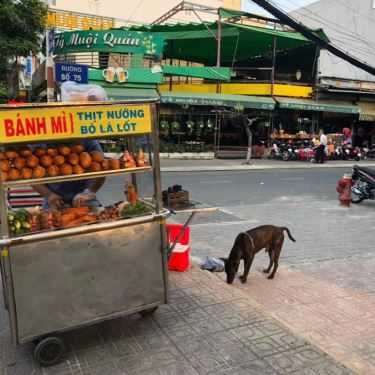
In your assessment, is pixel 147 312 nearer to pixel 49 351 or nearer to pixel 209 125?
pixel 49 351

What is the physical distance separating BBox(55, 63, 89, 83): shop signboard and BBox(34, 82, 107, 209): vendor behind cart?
7.51 metres

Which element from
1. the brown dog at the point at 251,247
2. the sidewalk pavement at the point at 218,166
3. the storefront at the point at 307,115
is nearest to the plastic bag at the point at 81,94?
the brown dog at the point at 251,247

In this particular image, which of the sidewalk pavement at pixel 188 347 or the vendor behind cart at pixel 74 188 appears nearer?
the sidewalk pavement at pixel 188 347

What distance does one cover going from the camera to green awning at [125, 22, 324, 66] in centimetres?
2267

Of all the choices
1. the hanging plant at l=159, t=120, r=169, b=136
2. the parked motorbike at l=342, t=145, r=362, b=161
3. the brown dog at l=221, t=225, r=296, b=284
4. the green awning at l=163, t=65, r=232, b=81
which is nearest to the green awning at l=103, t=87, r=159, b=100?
the green awning at l=163, t=65, r=232, b=81

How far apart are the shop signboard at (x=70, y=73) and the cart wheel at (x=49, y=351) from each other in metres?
8.72

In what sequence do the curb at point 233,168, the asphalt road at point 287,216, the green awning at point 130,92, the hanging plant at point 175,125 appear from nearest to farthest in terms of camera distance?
the asphalt road at point 287,216 < the curb at point 233,168 < the green awning at point 130,92 < the hanging plant at point 175,125

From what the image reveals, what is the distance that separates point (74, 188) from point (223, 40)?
22884 millimetres

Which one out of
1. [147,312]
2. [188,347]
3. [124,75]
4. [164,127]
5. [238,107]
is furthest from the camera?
[164,127]

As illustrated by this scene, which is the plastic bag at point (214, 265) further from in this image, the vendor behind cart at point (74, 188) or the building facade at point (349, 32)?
the building facade at point (349, 32)

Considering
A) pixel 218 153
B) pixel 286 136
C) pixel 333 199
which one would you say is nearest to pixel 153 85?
pixel 218 153

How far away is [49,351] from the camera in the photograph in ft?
10.4

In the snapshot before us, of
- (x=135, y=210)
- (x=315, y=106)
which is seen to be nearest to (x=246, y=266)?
(x=135, y=210)

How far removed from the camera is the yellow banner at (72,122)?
9.65ft
